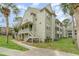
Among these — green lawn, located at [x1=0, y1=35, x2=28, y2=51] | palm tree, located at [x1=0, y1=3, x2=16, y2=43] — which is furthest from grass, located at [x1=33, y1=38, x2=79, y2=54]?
palm tree, located at [x1=0, y1=3, x2=16, y2=43]

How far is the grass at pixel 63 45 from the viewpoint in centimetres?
229

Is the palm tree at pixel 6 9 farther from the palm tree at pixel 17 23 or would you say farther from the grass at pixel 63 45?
the grass at pixel 63 45

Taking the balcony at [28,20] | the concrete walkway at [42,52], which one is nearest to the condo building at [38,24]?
the balcony at [28,20]

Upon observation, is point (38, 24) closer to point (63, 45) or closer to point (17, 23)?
point (17, 23)

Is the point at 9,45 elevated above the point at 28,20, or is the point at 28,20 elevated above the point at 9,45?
the point at 28,20

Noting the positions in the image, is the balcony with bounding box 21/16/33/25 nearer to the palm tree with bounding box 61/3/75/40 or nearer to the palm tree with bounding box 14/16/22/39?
the palm tree with bounding box 14/16/22/39

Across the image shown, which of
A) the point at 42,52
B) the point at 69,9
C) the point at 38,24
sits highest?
the point at 69,9

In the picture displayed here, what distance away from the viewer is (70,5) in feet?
7.52

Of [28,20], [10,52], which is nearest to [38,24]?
[28,20]

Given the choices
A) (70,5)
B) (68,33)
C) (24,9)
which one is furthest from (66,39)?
(24,9)

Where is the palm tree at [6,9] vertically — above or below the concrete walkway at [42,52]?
above

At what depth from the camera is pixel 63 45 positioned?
7.57 ft

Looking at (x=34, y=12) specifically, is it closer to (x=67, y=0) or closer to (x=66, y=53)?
(x=67, y=0)

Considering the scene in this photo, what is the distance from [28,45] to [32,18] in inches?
10.2
